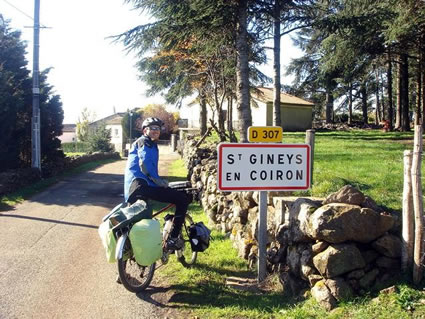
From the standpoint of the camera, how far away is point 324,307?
4262 mm

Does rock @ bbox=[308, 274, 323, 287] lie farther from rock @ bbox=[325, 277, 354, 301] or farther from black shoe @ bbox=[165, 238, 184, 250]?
black shoe @ bbox=[165, 238, 184, 250]

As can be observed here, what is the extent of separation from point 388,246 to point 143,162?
289 centimetres

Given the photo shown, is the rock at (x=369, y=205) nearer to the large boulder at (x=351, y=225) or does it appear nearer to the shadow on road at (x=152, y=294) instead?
the large boulder at (x=351, y=225)

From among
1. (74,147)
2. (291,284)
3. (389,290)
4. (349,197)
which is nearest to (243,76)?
(349,197)

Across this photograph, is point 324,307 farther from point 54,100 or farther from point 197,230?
point 54,100

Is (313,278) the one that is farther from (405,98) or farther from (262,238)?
(405,98)

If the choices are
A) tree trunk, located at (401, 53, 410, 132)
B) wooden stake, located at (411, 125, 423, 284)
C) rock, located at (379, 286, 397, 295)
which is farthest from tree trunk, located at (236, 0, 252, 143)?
tree trunk, located at (401, 53, 410, 132)

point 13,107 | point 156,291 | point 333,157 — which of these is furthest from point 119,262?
point 13,107

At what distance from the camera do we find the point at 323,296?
4.32 meters

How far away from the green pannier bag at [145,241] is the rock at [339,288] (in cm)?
196

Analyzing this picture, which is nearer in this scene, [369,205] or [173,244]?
[369,205]

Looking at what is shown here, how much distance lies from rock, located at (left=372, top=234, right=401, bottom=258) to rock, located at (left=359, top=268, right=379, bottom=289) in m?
0.22

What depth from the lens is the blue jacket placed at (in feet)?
17.7

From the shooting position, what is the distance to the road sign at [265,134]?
5.06 m
